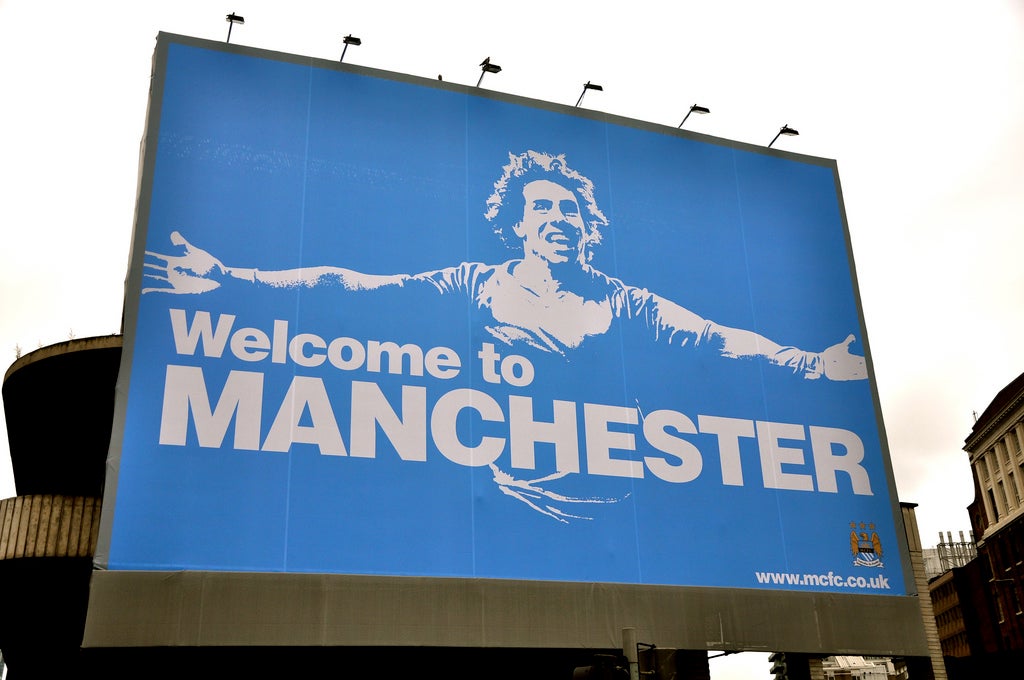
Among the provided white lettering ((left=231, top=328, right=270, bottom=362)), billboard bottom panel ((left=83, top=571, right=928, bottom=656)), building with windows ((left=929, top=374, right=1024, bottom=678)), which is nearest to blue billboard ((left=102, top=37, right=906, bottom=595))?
white lettering ((left=231, top=328, right=270, bottom=362))

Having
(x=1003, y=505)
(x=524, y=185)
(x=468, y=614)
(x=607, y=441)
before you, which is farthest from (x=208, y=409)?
(x=1003, y=505)

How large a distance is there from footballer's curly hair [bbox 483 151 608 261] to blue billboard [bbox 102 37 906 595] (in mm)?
65

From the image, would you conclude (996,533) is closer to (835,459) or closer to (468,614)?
(835,459)

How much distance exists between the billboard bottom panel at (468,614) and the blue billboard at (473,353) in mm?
340

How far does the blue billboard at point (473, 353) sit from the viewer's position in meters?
20.0

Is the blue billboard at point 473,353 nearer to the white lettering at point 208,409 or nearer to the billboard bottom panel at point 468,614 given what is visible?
the white lettering at point 208,409

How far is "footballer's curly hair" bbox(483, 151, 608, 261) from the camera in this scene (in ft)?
78.8

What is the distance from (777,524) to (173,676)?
44.1 feet

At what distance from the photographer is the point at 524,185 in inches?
971

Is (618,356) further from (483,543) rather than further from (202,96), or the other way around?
(202,96)

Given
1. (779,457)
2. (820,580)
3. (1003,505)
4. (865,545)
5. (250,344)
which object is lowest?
(820,580)

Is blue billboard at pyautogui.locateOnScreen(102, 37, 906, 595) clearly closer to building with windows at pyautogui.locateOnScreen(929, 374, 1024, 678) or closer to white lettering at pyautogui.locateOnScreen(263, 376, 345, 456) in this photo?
white lettering at pyautogui.locateOnScreen(263, 376, 345, 456)

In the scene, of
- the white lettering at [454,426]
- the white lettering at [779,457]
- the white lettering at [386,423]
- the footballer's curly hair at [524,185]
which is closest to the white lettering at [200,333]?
the white lettering at [386,423]

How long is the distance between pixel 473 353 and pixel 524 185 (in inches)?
184
